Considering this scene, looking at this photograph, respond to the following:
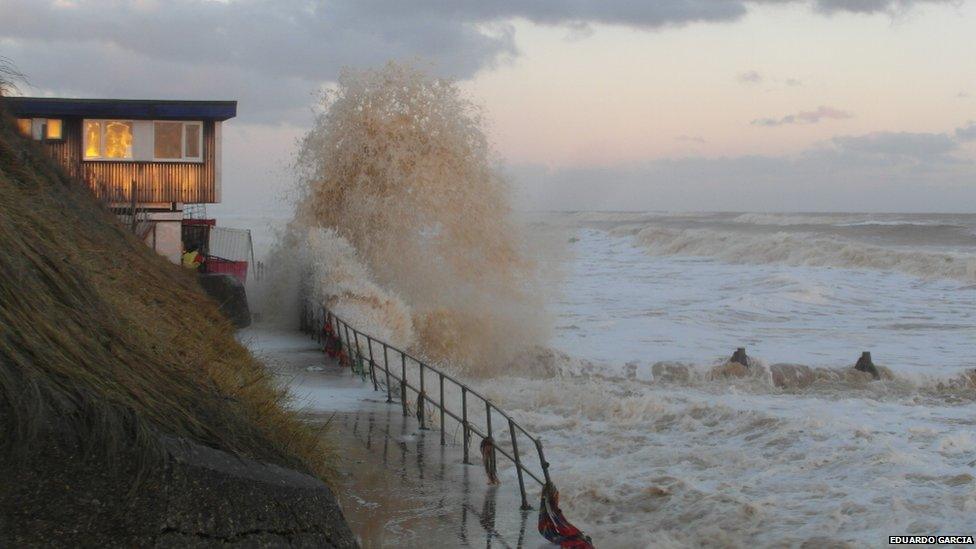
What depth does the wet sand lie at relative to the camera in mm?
7820

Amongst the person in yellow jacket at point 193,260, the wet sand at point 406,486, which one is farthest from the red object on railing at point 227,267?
the wet sand at point 406,486

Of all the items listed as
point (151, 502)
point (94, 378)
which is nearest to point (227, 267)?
point (94, 378)

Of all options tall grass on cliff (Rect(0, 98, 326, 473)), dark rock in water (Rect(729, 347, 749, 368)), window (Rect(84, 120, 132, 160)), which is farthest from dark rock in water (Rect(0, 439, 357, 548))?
window (Rect(84, 120, 132, 160))

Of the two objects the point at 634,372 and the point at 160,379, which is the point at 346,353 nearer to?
the point at 634,372

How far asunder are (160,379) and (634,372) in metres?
15.5

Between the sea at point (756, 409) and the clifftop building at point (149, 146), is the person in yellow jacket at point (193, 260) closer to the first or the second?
the clifftop building at point (149, 146)

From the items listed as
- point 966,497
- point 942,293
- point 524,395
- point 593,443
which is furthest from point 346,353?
point 942,293

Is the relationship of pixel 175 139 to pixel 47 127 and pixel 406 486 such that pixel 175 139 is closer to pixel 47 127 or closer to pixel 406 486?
pixel 47 127

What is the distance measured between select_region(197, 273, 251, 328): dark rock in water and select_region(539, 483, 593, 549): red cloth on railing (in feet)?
43.3

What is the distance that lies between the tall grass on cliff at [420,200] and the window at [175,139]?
2.76m

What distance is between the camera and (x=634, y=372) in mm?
20641

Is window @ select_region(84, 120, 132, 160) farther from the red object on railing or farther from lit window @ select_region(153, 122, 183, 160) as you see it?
the red object on railing

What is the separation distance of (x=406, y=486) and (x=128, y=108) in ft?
65.1

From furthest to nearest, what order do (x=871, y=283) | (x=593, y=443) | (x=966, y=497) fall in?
(x=871, y=283)
(x=593, y=443)
(x=966, y=497)
